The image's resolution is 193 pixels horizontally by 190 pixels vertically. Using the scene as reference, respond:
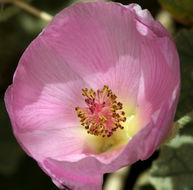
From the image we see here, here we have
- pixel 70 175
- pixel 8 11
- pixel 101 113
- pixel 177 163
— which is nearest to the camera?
pixel 70 175

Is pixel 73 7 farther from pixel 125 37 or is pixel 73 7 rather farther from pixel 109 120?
pixel 109 120

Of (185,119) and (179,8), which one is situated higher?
(179,8)

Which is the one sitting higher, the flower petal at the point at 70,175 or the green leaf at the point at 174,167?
the flower petal at the point at 70,175

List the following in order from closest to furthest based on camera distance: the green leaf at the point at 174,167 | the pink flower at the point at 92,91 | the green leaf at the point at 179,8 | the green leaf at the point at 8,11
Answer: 1. the pink flower at the point at 92,91
2. the green leaf at the point at 174,167
3. the green leaf at the point at 179,8
4. the green leaf at the point at 8,11

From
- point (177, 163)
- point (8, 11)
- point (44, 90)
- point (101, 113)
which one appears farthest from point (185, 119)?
point (8, 11)

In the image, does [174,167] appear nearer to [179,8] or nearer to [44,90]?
[44,90]

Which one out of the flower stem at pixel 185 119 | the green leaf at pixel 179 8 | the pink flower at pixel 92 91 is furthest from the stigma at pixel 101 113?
the green leaf at pixel 179 8

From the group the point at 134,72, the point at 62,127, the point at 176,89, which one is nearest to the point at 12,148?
the point at 62,127

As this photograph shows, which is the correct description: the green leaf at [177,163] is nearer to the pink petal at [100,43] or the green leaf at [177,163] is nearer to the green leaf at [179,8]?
the pink petal at [100,43]

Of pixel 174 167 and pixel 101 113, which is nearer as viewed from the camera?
pixel 174 167
